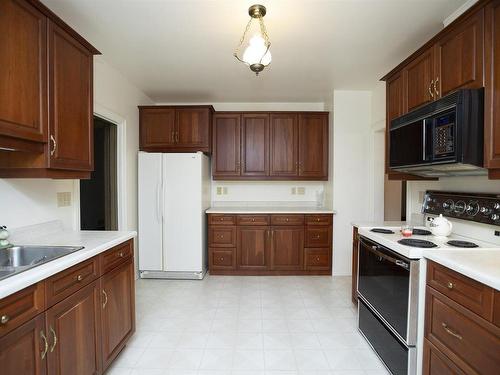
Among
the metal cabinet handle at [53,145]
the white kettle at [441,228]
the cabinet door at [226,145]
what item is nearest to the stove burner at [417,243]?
the white kettle at [441,228]

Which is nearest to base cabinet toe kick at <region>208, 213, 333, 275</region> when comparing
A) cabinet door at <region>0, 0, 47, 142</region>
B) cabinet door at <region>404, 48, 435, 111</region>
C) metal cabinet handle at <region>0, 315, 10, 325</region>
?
cabinet door at <region>404, 48, 435, 111</region>

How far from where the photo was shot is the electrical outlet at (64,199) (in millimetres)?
2186

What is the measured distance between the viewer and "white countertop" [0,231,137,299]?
1.04 m

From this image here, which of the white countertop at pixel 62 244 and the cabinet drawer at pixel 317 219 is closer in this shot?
the white countertop at pixel 62 244

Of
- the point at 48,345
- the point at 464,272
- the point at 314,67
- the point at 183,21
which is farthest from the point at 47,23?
the point at 464,272

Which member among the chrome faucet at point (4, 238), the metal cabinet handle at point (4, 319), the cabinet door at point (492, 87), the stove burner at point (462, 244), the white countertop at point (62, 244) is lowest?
the metal cabinet handle at point (4, 319)

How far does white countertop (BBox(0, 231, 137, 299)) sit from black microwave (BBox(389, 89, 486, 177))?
209cm

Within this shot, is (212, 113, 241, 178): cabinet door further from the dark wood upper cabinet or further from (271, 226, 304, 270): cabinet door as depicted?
(271, 226, 304, 270): cabinet door

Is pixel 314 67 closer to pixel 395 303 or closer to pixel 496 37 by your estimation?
pixel 496 37

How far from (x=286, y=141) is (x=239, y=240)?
1.51 meters

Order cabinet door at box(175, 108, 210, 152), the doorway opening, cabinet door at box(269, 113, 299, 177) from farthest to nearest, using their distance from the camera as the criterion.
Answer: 1. cabinet door at box(269, 113, 299, 177)
2. cabinet door at box(175, 108, 210, 152)
3. the doorway opening

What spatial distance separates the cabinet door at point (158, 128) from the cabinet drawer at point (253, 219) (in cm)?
135

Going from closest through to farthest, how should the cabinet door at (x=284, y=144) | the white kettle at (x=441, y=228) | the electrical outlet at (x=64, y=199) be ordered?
1. the white kettle at (x=441, y=228)
2. the electrical outlet at (x=64, y=199)
3. the cabinet door at (x=284, y=144)

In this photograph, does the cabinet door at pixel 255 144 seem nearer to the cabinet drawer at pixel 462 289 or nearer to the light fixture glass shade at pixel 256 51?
the light fixture glass shade at pixel 256 51
